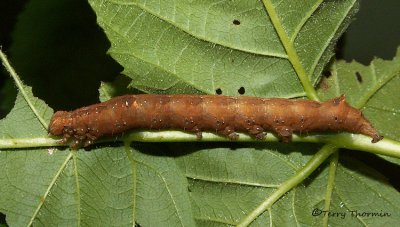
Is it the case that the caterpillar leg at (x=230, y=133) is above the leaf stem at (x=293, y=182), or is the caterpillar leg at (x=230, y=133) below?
above

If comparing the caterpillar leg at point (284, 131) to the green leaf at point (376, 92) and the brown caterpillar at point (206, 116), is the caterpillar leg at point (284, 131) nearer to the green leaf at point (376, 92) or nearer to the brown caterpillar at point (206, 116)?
the brown caterpillar at point (206, 116)

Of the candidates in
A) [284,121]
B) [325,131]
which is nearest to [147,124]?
[284,121]

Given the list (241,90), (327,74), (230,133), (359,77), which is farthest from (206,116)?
(359,77)

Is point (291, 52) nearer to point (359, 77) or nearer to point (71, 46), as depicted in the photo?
point (359, 77)

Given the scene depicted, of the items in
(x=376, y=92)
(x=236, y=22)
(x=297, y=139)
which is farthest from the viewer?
(x=376, y=92)

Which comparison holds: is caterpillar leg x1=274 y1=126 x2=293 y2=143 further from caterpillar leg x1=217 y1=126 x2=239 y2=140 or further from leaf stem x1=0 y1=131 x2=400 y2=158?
caterpillar leg x1=217 y1=126 x2=239 y2=140

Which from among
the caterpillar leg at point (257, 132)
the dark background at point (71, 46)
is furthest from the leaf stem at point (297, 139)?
the dark background at point (71, 46)
